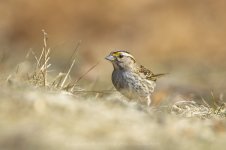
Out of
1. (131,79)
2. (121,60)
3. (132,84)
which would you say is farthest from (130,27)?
(132,84)

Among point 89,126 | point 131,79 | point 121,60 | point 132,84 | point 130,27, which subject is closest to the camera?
point 89,126

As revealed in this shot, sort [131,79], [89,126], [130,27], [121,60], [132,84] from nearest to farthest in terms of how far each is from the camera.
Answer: [89,126]
[132,84]
[131,79]
[121,60]
[130,27]

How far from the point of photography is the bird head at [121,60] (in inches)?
459

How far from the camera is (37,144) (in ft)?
21.3

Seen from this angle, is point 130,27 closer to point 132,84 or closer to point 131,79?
point 131,79

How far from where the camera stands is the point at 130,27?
90.5ft

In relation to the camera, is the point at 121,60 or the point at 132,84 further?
the point at 121,60

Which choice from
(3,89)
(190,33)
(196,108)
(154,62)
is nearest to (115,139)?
(3,89)

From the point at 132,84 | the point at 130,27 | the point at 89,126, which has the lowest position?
the point at 89,126

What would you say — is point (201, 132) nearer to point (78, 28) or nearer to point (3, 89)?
point (3, 89)

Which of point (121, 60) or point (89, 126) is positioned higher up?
point (121, 60)

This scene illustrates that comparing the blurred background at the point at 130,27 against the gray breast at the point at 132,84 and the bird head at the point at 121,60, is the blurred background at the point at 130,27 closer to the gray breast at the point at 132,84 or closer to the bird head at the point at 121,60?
the bird head at the point at 121,60

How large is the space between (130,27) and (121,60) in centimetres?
1591

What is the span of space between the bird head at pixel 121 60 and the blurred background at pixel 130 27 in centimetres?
1012
